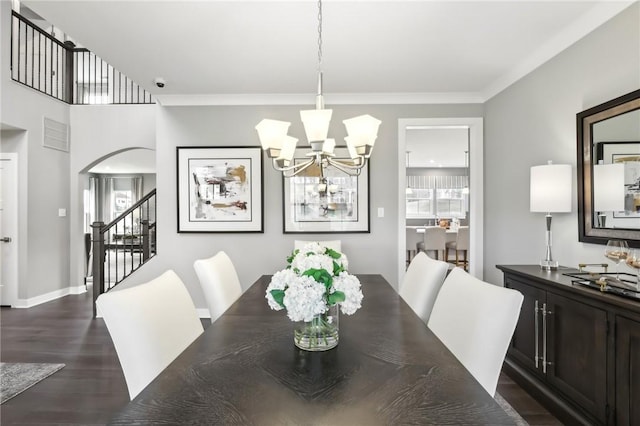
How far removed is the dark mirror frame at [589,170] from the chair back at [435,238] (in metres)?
3.91

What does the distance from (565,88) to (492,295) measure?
7.11 feet

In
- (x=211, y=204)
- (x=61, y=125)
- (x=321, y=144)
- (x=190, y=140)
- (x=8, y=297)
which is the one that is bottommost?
(x=8, y=297)

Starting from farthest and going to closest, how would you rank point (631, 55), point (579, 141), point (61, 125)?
point (61, 125) → point (579, 141) → point (631, 55)

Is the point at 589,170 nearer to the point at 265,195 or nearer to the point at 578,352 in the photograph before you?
the point at 578,352

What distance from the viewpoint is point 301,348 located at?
1.30m

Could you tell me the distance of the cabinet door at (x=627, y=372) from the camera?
5.29 ft

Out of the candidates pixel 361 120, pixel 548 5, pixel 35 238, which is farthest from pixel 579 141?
pixel 35 238

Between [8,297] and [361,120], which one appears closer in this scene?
[361,120]

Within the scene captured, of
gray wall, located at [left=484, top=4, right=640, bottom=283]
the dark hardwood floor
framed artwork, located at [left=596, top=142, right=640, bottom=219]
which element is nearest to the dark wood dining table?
the dark hardwood floor

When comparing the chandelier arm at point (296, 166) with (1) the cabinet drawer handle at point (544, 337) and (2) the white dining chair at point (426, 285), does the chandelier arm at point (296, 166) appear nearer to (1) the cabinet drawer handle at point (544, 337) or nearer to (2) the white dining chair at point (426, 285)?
(2) the white dining chair at point (426, 285)

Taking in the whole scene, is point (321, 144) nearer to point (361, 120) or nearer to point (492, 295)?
point (361, 120)

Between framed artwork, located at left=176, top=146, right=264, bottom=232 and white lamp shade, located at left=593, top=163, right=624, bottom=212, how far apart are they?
303cm

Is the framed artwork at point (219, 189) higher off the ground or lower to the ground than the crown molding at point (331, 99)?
lower

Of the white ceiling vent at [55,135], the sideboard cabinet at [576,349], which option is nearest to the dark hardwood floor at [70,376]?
the sideboard cabinet at [576,349]
